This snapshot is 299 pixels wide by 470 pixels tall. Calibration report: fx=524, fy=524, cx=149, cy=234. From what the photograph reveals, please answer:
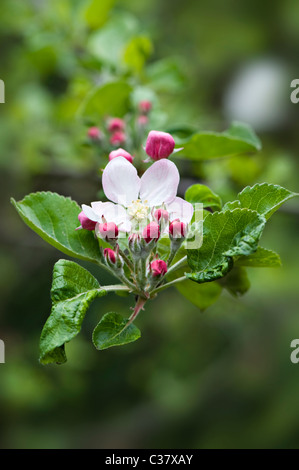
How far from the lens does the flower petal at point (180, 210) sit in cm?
67

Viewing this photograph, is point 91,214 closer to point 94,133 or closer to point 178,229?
point 178,229

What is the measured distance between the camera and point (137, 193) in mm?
695

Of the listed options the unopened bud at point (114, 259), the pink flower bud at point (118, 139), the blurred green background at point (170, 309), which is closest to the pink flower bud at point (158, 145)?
the unopened bud at point (114, 259)

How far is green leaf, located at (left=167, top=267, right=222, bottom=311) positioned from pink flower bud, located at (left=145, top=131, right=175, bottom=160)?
0.20m

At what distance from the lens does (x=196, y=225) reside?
2.28 feet

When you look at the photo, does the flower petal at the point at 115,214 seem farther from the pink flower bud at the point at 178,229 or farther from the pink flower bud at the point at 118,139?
the pink flower bud at the point at 118,139

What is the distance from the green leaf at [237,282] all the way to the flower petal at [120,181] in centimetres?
24

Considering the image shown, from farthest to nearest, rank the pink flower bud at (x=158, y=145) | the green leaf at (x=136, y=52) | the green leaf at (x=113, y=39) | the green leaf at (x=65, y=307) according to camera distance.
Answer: the green leaf at (x=113, y=39), the green leaf at (x=136, y=52), the pink flower bud at (x=158, y=145), the green leaf at (x=65, y=307)

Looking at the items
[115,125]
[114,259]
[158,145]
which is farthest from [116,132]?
[114,259]

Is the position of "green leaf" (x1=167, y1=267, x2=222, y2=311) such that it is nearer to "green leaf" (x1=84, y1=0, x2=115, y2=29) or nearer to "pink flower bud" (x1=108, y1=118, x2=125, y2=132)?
"pink flower bud" (x1=108, y1=118, x2=125, y2=132)

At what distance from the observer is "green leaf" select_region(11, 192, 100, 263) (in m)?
0.73

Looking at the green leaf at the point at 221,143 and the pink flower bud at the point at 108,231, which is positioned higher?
the green leaf at the point at 221,143
